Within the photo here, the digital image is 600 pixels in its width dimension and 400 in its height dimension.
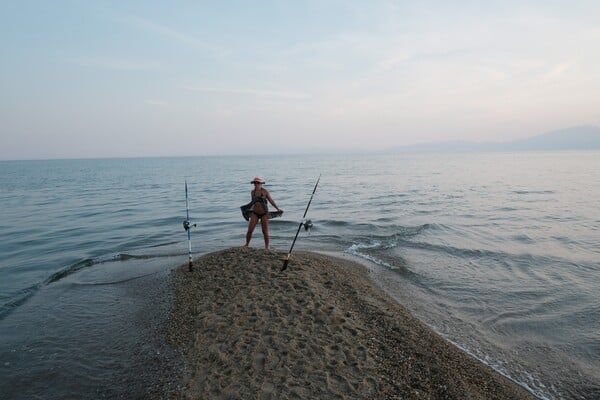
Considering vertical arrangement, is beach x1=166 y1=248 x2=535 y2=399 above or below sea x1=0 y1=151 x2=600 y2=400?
above

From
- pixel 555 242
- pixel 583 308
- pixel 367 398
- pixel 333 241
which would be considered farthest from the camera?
pixel 333 241

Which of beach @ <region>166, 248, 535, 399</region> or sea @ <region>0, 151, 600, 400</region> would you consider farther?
sea @ <region>0, 151, 600, 400</region>

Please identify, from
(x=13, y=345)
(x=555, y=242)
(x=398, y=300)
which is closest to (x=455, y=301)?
(x=398, y=300)

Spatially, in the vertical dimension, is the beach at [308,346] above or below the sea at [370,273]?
above

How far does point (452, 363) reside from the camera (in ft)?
19.4

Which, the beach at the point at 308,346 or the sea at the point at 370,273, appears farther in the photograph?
the sea at the point at 370,273

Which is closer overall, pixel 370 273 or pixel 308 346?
pixel 308 346

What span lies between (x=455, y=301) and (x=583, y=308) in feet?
9.71

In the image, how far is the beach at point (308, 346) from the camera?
5102 mm

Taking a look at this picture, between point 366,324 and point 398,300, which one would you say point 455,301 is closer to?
point 398,300

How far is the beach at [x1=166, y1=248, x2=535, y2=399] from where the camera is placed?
201 inches

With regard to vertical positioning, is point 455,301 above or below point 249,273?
below

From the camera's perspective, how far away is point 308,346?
5906mm

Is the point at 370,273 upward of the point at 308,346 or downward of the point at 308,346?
downward
